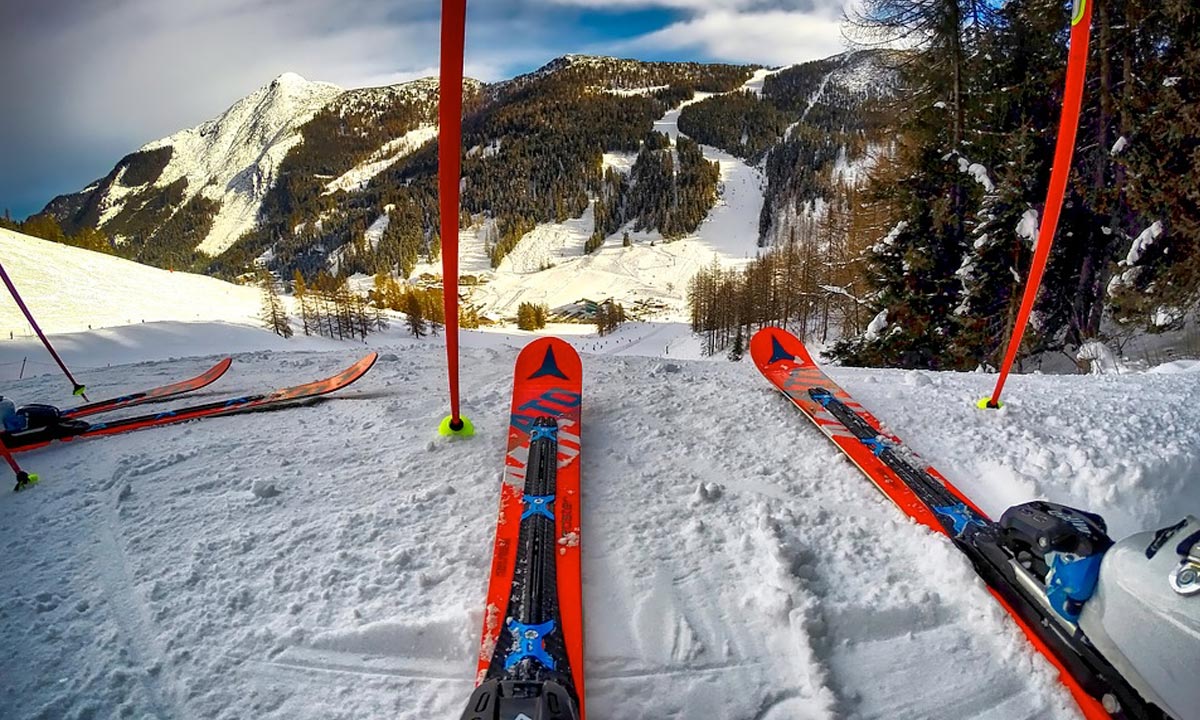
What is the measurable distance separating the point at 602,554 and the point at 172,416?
4777mm

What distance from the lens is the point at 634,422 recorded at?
459 cm

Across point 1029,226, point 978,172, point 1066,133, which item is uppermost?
point 978,172

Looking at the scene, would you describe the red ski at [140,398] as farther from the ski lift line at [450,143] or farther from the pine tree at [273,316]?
the pine tree at [273,316]

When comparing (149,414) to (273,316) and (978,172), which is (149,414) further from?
(273,316)

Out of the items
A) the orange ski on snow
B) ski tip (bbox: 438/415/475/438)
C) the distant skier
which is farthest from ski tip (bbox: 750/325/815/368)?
the distant skier

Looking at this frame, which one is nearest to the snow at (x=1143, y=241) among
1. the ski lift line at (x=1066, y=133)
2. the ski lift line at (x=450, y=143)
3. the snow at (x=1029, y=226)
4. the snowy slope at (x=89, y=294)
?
the snow at (x=1029, y=226)

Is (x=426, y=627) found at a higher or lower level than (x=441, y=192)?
lower

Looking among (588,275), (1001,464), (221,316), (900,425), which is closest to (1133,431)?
(1001,464)

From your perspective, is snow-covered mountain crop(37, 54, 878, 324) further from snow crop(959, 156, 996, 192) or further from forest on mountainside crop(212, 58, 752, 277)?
snow crop(959, 156, 996, 192)

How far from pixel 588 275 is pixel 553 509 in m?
110

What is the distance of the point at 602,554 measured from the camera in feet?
9.66

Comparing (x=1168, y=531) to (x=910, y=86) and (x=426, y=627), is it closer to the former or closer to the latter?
(x=426, y=627)

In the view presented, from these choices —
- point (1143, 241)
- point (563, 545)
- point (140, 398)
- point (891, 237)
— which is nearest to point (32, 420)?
point (140, 398)

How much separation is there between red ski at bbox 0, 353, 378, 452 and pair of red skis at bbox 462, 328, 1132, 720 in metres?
2.24
